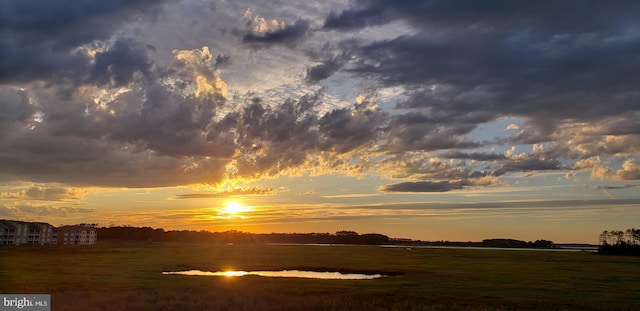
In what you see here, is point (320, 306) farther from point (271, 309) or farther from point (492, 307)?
point (492, 307)

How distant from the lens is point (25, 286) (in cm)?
4400

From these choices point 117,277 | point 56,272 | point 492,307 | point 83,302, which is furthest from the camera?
point 56,272

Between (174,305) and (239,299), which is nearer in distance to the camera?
(174,305)

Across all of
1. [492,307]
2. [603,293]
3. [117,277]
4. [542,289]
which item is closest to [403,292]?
[492,307]

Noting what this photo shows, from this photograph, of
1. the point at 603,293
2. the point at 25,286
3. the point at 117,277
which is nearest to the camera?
the point at 25,286

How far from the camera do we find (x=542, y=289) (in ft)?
163

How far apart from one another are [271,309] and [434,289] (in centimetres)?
1925

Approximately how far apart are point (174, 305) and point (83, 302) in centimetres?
590

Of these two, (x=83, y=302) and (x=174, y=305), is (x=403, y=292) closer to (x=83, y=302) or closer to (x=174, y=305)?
(x=174, y=305)

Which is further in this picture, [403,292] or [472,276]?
[472,276]

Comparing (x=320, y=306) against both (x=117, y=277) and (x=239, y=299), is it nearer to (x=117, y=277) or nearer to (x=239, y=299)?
(x=239, y=299)

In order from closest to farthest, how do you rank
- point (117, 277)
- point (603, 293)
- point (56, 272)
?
point (603, 293), point (117, 277), point (56, 272)

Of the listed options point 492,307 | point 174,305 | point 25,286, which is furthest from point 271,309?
point 25,286

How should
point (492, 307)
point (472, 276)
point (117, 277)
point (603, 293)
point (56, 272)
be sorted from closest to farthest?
point (492, 307), point (603, 293), point (117, 277), point (56, 272), point (472, 276)
